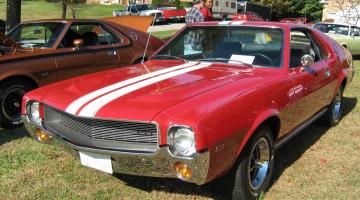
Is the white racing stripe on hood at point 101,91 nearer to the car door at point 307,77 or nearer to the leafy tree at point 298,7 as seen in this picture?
the car door at point 307,77

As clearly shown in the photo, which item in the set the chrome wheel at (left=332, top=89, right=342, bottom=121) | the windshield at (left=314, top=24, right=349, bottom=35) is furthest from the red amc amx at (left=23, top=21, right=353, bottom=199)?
the windshield at (left=314, top=24, right=349, bottom=35)

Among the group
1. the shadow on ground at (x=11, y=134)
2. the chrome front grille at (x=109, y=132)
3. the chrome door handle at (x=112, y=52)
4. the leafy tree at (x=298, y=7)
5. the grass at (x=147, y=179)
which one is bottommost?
the grass at (x=147, y=179)

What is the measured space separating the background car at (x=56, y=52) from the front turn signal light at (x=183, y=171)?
349 centimetres

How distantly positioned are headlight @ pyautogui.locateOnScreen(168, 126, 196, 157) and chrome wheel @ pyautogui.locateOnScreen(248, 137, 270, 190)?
90 cm

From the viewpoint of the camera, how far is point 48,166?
4.39 metres

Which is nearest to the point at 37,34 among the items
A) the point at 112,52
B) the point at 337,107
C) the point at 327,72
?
the point at 112,52

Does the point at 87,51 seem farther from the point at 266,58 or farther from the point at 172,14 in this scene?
the point at 172,14

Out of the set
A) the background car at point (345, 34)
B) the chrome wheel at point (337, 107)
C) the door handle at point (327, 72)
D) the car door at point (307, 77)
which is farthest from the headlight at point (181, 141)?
the background car at point (345, 34)

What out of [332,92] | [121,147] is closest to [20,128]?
[121,147]

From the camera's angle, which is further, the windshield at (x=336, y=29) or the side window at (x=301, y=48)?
the windshield at (x=336, y=29)

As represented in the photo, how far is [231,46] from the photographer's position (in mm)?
4488

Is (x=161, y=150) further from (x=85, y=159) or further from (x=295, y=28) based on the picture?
(x=295, y=28)

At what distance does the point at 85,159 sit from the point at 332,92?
134 inches

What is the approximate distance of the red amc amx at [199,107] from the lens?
294 centimetres
